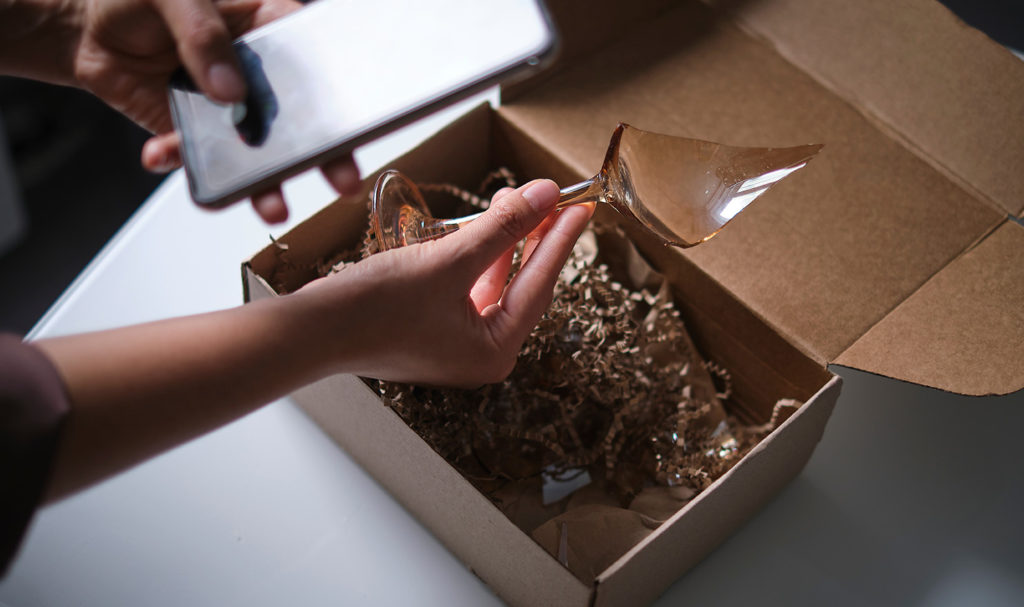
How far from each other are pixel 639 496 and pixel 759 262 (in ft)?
0.65

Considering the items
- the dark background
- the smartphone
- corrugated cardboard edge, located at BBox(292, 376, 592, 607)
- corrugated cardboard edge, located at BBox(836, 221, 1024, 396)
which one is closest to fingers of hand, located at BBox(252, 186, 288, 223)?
the smartphone

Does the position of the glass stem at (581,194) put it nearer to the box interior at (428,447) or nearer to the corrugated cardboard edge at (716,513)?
the box interior at (428,447)

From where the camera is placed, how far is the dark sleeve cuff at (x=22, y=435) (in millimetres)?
344

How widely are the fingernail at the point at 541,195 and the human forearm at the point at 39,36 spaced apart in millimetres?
359

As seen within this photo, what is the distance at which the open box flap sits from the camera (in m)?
0.60

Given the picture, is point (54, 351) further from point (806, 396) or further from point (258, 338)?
point (806, 396)

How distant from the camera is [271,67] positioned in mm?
527

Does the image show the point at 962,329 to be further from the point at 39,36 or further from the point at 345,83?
the point at 39,36

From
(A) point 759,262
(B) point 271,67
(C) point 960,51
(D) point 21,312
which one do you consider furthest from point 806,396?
(D) point 21,312

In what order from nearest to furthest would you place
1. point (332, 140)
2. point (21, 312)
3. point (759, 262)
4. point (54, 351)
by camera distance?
point (54, 351) → point (332, 140) → point (759, 262) → point (21, 312)

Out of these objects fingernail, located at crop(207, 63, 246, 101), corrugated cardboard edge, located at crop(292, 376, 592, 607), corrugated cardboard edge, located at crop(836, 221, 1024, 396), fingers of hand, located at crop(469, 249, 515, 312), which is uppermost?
fingernail, located at crop(207, 63, 246, 101)

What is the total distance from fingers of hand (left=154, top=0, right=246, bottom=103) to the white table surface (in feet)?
0.90

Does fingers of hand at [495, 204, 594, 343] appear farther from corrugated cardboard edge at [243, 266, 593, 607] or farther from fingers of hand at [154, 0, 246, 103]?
fingers of hand at [154, 0, 246, 103]

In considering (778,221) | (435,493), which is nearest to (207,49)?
(435,493)
